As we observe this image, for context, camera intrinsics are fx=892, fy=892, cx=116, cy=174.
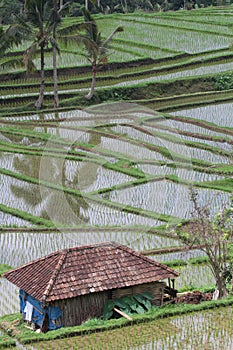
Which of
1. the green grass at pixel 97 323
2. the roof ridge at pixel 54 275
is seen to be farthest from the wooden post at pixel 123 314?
the roof ridge at pixel 54 275

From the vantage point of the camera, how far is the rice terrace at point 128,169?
31.3 feet

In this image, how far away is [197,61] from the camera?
24.4m

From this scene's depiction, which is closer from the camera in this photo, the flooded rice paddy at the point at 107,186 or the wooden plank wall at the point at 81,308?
the wooden plank wall at the point at 81,308

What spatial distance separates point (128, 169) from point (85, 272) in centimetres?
589

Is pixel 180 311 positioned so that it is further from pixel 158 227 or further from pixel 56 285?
pixel 158 227

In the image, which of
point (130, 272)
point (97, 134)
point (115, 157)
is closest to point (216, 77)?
point (97, 134)

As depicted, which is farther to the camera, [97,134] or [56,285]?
[97,134]

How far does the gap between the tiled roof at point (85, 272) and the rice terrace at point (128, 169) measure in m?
0.10

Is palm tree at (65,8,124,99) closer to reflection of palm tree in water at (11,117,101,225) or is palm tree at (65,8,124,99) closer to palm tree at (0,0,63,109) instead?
palm tree at (0,0,63,109)

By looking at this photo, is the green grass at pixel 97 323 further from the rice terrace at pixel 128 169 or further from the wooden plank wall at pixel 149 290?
the wooden plank wall at pixel 149 290

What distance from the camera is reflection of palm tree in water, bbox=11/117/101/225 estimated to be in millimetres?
13414

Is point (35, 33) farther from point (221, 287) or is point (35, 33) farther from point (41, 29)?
point (221, 287)

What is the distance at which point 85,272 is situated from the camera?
9.66 meters

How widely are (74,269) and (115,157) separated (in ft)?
21.7
